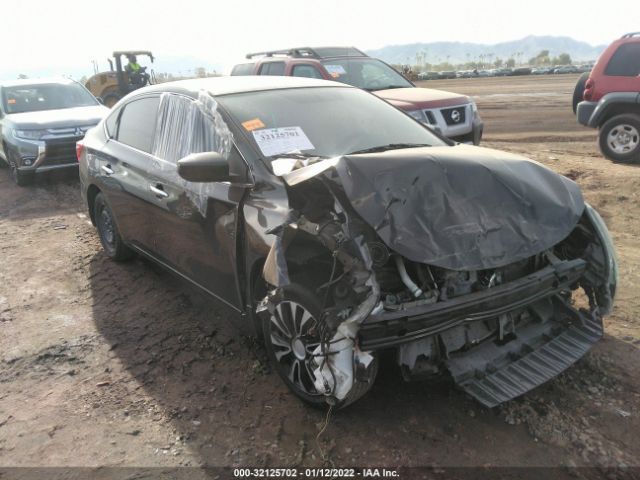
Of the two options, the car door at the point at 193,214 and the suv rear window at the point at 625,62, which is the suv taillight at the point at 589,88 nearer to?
the suv rear window at the point at 625,62

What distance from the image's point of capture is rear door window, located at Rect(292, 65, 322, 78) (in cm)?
937

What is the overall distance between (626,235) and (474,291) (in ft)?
11.9

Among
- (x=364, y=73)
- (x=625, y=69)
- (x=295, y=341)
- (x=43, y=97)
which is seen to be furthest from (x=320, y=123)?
(x=43, y=97)

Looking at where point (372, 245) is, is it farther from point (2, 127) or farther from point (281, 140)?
point (2, 127)

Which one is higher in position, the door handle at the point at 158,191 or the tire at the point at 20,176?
the door handle at the point at 158,191

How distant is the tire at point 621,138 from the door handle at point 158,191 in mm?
7769

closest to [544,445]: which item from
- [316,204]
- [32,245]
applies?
[316,204]

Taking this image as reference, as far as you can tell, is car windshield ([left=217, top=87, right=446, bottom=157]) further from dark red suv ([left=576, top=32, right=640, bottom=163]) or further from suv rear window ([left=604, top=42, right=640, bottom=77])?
suv rear window ([left=604, top=42, right=640, bottom=77])

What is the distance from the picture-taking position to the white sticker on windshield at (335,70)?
951 cm

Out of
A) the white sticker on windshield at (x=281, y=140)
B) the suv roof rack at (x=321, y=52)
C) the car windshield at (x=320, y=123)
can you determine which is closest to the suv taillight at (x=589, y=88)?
the suv roof rack at (x=321, y=52)

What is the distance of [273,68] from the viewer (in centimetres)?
1023

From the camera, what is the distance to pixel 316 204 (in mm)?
2727

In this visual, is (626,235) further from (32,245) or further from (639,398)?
(32,245)

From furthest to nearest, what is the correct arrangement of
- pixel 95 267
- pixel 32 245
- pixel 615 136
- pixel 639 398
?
pixel 615 136
pixel 32 245
pixel 95 267
pixel 639 398
